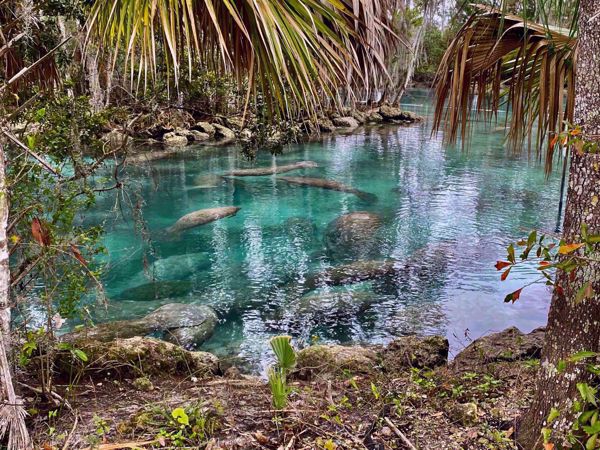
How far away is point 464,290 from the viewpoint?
789 cm

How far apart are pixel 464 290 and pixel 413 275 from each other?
3.06ft

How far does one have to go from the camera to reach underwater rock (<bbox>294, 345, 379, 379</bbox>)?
4.20m

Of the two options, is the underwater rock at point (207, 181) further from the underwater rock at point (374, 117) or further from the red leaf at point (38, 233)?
the underwater rock at point (374, 117)

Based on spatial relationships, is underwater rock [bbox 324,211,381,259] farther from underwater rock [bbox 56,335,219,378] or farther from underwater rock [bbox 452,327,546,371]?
underwater rock [bbox 56,335,219,378]

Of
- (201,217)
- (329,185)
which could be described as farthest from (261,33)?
(329,185)

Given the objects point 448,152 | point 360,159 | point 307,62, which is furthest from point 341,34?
point 448,152

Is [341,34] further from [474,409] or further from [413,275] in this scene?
[413,275]

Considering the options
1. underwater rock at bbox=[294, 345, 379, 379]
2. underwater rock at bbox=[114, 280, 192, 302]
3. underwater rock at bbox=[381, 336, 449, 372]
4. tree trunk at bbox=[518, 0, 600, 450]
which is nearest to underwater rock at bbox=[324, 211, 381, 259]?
underwater rock at bbox=[114, 280, 192, 302]

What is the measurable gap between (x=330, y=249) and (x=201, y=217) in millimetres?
3530

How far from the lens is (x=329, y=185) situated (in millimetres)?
15211

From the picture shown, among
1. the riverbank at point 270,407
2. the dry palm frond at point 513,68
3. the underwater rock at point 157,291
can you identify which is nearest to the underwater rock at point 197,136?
the underwater rock at point 157,291

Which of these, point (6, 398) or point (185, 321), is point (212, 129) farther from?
point (6, 398)

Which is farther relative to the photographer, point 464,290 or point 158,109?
point 464,290

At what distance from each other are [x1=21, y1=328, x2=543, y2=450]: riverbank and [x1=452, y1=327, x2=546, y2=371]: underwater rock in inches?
2.8
